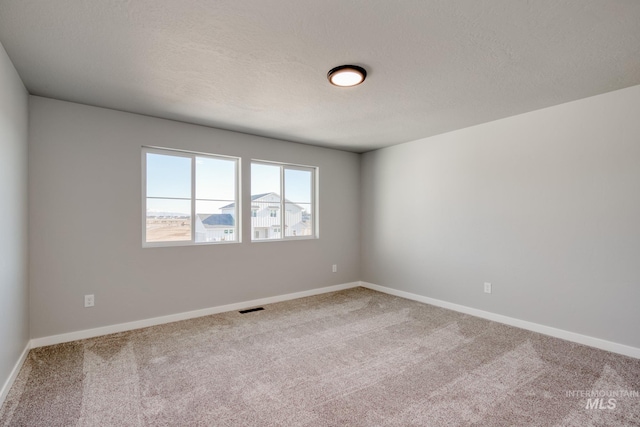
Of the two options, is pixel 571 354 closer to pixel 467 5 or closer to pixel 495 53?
pixel 495 53

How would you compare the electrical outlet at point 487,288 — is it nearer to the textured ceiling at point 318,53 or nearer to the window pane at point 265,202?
the textured ceiling at point 318,53

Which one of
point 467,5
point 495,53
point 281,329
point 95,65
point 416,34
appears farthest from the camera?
point 281,329

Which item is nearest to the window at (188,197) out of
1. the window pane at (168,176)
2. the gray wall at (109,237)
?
the window pane at (168,176)

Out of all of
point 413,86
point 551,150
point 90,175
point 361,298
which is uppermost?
point 413,86

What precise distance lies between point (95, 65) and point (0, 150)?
0.86 metres

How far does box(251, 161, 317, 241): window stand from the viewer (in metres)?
4.42

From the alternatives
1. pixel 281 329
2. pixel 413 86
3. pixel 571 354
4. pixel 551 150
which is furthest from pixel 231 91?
pixel 571 354

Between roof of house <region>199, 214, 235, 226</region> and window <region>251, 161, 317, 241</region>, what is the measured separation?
302 millimetres

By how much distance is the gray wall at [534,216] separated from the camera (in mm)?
2803

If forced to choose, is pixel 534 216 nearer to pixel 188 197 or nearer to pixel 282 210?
pixel 282 210

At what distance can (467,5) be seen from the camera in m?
1.70

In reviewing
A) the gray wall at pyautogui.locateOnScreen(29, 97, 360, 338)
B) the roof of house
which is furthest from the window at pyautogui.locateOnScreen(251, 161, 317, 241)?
the roof of house

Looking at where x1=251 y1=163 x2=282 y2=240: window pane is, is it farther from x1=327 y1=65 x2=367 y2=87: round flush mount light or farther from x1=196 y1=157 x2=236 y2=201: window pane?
x1=327 y1=65 x2=367 y2=87: round flush mount light

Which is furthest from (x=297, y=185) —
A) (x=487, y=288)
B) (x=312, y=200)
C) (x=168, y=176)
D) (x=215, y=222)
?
(x=487, y=288)
